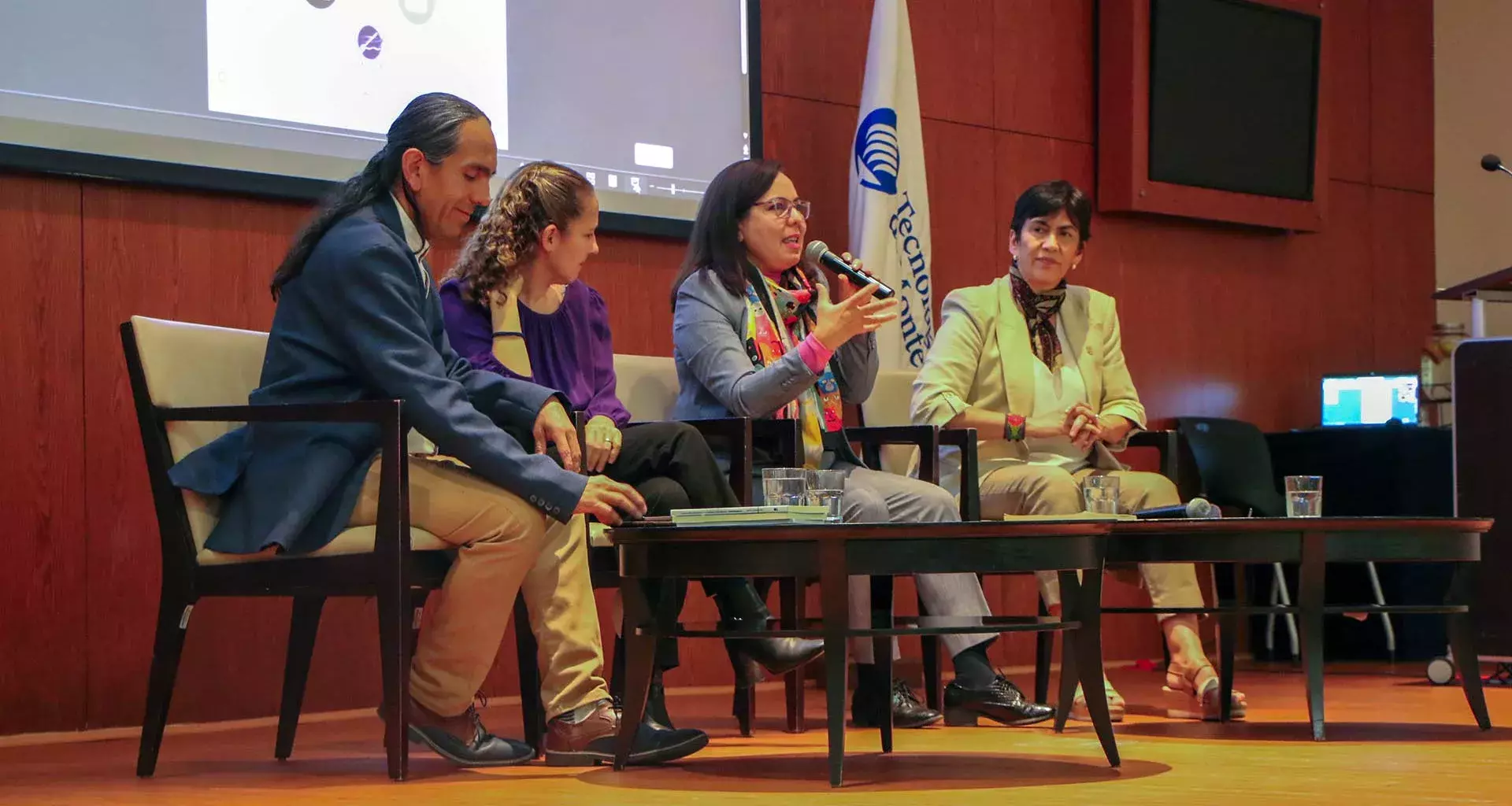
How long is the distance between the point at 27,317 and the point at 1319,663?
105 inches

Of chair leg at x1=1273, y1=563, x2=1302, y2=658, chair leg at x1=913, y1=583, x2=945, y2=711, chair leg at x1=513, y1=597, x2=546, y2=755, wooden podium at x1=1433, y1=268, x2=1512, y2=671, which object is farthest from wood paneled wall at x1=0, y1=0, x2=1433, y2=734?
wooden podium at x1=1433, y1=268, x2=1512, y2=671

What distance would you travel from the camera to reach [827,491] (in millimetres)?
2623

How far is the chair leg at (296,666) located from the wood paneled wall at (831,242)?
78 centimetres

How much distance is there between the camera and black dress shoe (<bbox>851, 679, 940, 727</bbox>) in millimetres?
3463

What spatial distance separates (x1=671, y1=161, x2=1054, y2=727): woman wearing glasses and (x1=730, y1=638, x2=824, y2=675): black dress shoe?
0.54 meters

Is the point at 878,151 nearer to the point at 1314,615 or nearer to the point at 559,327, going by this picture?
the point at 559,327

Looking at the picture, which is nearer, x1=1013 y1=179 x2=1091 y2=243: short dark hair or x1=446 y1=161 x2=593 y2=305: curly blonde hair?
x1=446 y1=161 x2=593 y2=305: curly blonde hair

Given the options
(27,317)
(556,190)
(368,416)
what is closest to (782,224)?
(556,190)

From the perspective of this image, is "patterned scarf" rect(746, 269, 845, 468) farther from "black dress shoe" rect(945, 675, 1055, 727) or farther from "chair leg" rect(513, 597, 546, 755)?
"chair leg" rect(513, 597, 546, 755)

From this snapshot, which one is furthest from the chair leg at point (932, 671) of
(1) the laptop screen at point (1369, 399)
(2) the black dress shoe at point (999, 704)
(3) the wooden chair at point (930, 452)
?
(1) the laptop screen at point (1369, 399)

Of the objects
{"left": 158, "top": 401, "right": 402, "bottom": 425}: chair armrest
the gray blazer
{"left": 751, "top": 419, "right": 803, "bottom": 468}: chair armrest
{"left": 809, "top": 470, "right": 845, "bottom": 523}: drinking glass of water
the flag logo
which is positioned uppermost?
the flag logo

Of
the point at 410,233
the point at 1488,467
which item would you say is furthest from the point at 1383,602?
the point at 410,233

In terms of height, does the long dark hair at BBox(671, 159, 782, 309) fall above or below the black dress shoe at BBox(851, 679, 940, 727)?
above

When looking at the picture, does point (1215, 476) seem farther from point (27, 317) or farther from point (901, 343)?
point (27, 317)
